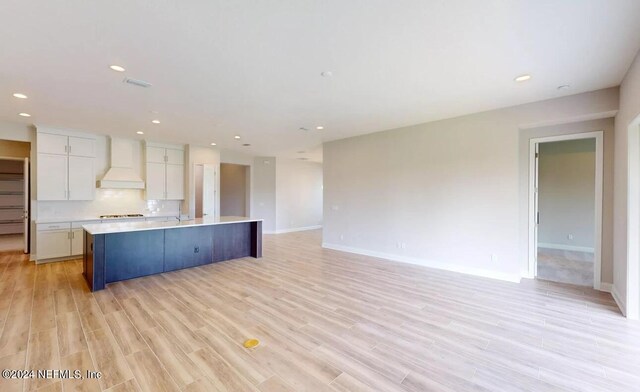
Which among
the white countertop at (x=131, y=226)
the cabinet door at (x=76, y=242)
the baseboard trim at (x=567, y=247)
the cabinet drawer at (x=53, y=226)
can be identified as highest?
the white countertop at (x=131, y=226)

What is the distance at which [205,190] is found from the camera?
7.51 meters

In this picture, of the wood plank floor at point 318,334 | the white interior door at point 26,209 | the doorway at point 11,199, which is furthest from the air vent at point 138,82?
the doorway at point 11,199

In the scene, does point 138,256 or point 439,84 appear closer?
point 439,84

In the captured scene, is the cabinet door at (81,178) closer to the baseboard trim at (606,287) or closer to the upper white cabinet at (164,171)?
the upper white cabinet at (164,171)

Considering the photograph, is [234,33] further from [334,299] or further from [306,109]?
[334,299]

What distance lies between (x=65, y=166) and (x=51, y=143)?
50 cm

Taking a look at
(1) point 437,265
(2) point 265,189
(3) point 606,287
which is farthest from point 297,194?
(3) point 606,287

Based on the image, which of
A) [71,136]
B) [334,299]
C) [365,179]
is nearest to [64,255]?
[71,136]

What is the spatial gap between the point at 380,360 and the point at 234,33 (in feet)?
10.1

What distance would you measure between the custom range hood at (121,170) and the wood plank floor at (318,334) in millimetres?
2441

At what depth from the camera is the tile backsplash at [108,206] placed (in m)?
5.70

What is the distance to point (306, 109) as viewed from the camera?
4352 mm

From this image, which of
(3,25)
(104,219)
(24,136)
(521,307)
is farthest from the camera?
(104,219)

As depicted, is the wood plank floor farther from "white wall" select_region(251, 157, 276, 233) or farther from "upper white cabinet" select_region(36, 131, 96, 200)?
"white wall" select_region(251, 157, 276, 233)
